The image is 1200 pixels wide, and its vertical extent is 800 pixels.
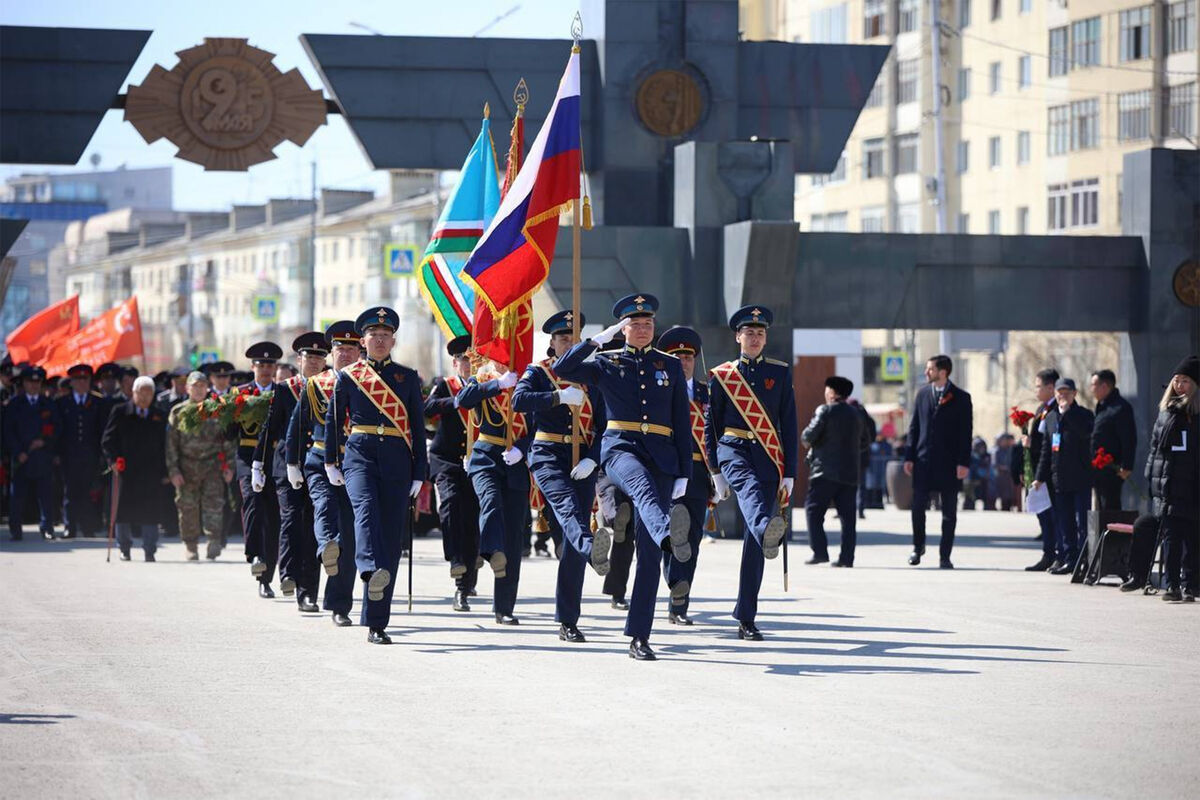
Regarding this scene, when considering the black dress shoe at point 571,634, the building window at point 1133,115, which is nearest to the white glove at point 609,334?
the black dress shoe at point 571,634

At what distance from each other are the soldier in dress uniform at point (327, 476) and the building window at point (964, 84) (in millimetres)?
54472

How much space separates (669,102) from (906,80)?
45.9m

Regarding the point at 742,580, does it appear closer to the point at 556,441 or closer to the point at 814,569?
the point at 556,441

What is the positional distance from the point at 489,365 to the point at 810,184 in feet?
205

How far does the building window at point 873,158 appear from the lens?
6962 cm

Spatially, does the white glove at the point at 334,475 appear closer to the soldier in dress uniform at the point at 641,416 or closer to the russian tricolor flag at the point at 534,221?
the soldier in dress uniform at the point at 641,416

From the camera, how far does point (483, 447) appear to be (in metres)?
13.5

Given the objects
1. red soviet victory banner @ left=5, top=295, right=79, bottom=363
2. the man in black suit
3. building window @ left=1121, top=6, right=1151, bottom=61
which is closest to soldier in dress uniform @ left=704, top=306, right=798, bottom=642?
the man in black suit

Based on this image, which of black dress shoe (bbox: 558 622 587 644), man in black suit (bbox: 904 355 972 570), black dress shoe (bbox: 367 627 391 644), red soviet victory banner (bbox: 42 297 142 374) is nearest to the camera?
black dress shoe (bbox: 367 627 391 644)

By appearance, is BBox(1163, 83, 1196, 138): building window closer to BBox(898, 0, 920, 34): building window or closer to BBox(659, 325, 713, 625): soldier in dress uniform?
BBox(898, 0, 920, 34): building window

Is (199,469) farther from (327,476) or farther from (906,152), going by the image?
(906,152)

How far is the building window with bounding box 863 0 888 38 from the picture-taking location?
223ft

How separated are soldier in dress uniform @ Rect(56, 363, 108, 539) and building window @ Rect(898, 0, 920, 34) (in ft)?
156

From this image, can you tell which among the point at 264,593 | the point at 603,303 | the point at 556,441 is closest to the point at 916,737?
the point at 556,441
